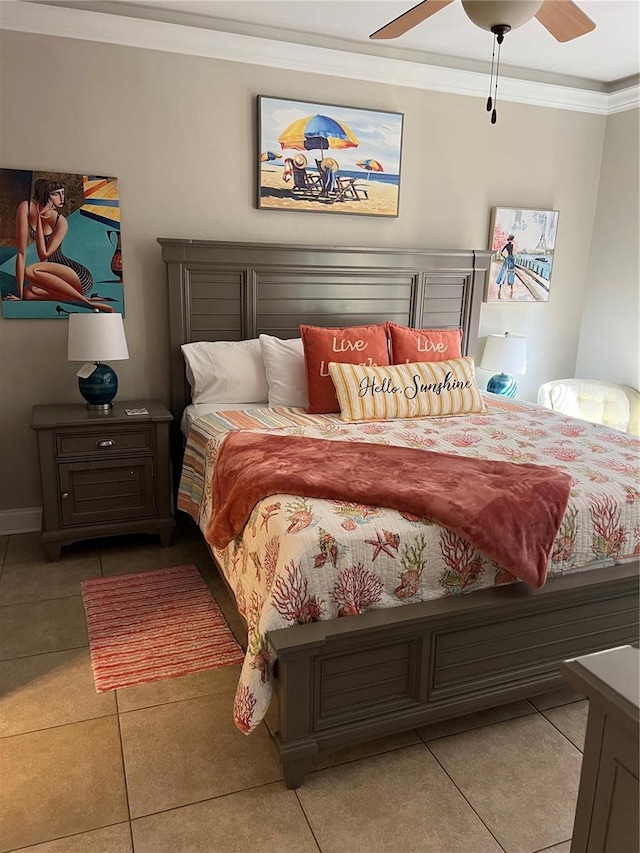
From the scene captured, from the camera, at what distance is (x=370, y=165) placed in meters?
3.77

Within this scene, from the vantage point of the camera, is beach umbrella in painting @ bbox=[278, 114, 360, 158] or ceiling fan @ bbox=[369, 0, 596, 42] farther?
beach umbrella in painting @ bbox=[278, 114, 360, 158]

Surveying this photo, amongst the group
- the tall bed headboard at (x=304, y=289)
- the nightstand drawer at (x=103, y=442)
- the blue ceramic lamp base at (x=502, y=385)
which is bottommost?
the nightstand drawer at (x=103, y=442)

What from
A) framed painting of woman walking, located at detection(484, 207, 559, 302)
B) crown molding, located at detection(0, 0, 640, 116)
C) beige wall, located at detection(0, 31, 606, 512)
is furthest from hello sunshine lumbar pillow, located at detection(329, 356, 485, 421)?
crown molding, located at detection(0, 0, 640, 116)

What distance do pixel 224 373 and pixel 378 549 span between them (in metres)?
1.84

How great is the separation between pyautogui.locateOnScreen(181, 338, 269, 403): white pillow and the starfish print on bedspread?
5.78 ft

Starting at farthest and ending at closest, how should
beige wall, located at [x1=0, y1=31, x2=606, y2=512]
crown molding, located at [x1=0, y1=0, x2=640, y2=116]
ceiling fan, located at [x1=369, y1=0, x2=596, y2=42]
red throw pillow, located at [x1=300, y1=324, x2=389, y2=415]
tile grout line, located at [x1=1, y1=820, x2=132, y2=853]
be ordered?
red throw pillow, located at [x1=300, y1=324, x2=389, y2=415]
beige wall, located at [x1=0, y1=31, x2=606, y2=512]
crown molding, located at [x1=0, y1=0, x2=640, y2=116]
ceiling fan, located at [x1=369, y1=0, x2=596, y2=42]
tile grout line, located at [x1=1, y1=820, x2=132, y2=853]

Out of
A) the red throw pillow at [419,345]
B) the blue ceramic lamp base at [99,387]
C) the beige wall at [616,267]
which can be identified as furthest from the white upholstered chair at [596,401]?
the blue ceramic lamp base at [99,387]

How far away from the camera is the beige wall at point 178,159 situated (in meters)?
3.15

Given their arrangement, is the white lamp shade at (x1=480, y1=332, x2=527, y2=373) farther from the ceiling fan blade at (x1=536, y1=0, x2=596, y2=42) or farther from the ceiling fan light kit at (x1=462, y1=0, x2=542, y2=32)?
the ceiling fan light kit at (x1=462, y1=0, x2=542, y2=32)

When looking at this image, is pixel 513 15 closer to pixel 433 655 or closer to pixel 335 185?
pixel 335 185

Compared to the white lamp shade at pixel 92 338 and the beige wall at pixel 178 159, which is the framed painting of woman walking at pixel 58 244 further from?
the white lamp shade at pixel 92 338

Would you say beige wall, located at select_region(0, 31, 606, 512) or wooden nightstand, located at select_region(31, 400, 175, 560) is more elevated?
beige wall, located at select_region(0, 31, 606, 512)

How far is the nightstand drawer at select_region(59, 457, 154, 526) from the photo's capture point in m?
3.12

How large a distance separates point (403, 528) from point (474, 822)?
0.81 metres
